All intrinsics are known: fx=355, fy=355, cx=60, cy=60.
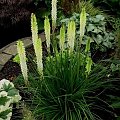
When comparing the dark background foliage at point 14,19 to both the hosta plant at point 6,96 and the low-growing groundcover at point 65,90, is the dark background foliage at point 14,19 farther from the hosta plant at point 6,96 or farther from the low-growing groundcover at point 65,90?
the hosta plant at point 6,96

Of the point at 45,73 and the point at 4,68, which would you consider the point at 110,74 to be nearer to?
the point at 45,73

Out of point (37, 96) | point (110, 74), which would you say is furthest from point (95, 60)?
point (37, 96)

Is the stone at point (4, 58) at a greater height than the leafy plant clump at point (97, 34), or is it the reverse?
the leafy plant clump at point (97, 34)

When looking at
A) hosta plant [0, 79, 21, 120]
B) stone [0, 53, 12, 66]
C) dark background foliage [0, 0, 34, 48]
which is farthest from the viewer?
dark background foliage [0, 0, 34, 48]

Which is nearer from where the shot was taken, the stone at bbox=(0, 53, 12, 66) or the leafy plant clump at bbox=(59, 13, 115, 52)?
the stone at bbox=(0, 53, 12, 66)

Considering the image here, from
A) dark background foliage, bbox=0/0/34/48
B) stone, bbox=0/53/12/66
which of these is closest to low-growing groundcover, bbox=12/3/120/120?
stone, bbox=0/53/12/66

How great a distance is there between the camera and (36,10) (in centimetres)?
616

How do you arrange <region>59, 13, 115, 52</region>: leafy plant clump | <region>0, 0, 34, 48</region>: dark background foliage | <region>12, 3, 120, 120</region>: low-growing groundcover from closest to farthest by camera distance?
<region>12, 3, 120, 120</region>: low-growing groundcover
<region>59, 13, 115, 52</region>: leafy plant clump
<region>0, 0, 34, 48</region>: dark background foliage

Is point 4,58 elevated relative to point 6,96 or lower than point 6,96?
lower

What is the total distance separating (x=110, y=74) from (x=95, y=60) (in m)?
0.79

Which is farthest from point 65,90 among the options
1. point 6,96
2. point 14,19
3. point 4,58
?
point 14,19

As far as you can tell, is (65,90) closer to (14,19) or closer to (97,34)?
(97,34)

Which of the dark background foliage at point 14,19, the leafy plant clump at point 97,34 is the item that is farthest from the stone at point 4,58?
the leafy plant clump at point 97,34

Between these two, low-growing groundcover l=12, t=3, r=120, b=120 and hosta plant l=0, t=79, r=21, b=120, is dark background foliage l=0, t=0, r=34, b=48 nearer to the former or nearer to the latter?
low-growing groundcover l=12, t=3, r=120, b=120
